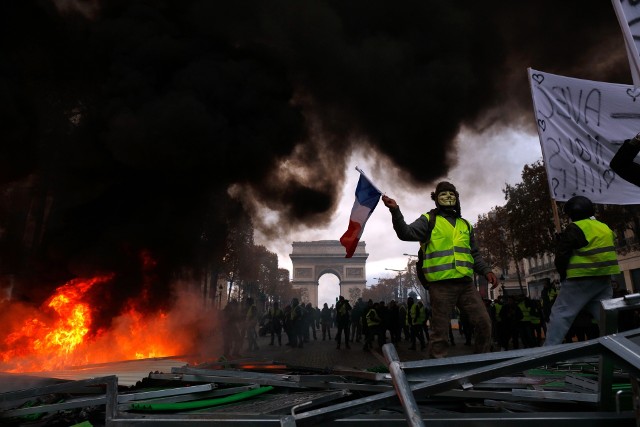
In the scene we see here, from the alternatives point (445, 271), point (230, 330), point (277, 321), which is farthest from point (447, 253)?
point (277, 321)

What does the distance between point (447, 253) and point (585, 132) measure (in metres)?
2.45

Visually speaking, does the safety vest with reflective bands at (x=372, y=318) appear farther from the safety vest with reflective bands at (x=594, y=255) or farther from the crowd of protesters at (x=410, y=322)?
the safety vest with reflective bands at (x=594, y=255)

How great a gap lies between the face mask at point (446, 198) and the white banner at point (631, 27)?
1767mm

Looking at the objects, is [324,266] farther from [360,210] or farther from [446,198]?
[446,198]

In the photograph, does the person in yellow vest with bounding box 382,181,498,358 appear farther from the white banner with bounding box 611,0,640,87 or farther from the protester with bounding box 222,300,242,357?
the protester with bounding box 222,300,242,357

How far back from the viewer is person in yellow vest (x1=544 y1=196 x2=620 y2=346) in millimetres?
3521

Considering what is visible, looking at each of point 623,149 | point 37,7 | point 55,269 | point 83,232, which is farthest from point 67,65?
point 623,149

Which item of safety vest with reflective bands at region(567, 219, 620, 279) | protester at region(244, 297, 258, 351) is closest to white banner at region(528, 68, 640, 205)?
safety vest with reflective bands at region(567, 219, 620, 279)

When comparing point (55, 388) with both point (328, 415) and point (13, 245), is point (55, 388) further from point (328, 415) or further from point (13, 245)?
point (13, 245)

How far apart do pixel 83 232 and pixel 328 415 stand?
9.64 meters

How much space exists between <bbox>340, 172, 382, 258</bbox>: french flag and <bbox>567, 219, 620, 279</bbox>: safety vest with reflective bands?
186 cm

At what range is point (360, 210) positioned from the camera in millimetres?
4457

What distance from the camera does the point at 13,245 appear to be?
9.51 metres

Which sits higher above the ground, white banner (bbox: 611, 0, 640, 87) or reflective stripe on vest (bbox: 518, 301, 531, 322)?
white banner (bbox: 611, 0, 640, 87)
